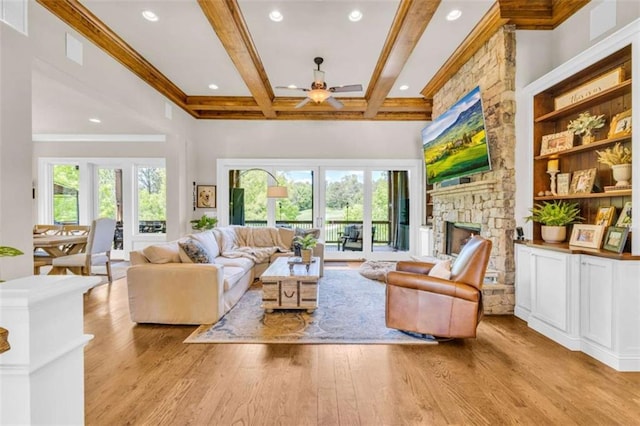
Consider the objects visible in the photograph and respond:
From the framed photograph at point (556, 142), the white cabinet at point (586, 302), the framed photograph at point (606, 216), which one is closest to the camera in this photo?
the white cabinet at point (586, 302)

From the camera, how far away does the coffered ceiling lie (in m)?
3.22

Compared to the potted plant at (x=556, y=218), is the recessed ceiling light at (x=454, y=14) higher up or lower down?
higher up

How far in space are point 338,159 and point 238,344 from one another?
16.2 ft

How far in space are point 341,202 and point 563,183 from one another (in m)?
4.36

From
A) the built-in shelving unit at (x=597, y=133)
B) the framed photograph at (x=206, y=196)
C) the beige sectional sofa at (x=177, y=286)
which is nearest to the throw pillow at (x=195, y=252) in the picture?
the beige sectional sofa at (x=177, y=286)

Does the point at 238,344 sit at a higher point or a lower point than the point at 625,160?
lower

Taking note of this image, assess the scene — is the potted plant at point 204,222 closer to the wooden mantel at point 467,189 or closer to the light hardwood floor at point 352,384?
the light hardwood floor at point 352,384

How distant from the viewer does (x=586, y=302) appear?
270 cm

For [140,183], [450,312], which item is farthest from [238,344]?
[140,183]

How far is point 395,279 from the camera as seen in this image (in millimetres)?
3049

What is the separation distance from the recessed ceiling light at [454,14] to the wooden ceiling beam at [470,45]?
351 millimetres

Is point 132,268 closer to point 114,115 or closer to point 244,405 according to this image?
point 244,405

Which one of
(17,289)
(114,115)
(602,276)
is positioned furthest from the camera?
(114,115)

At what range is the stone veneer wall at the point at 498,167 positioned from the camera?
12.0 ft
